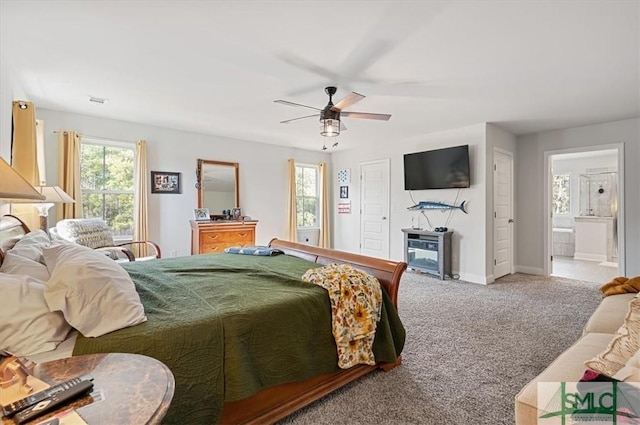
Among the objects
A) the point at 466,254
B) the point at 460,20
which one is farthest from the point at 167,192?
the point at 466,254

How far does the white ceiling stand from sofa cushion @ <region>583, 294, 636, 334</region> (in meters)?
1.96

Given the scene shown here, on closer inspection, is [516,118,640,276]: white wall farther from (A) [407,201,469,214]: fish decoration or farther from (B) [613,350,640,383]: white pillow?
(B) [613,350,640,383]: white pillow

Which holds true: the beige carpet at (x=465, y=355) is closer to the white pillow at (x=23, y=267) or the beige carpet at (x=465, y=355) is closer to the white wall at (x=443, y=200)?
the white wall at (x=443, y=200)

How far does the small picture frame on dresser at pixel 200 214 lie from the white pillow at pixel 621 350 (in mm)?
5013

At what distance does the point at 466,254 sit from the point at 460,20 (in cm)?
374

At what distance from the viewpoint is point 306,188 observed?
23.3 feet

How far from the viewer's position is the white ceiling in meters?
2.03

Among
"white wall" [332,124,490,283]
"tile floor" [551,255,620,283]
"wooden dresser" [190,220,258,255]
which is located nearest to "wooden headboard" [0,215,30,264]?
"wooden dresser" [190,220,258,255]

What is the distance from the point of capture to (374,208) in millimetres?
6430

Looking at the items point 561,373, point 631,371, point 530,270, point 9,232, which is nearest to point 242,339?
point 561,373

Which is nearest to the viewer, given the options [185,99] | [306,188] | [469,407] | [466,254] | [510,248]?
[469,407]

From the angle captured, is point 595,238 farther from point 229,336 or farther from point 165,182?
point 165,182

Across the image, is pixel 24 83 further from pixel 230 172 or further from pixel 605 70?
pixel 605 70

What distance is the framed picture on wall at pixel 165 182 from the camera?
489 cm
